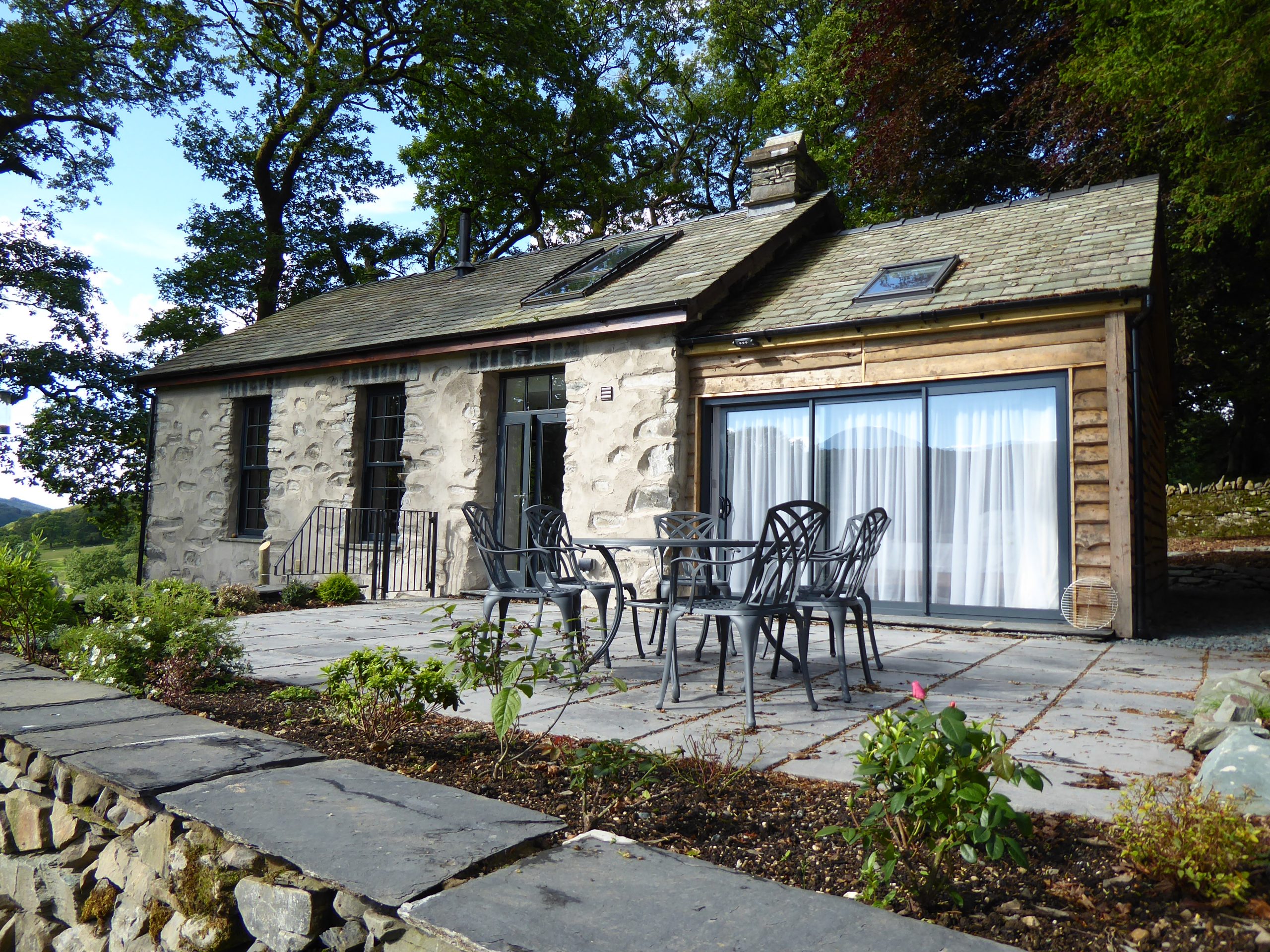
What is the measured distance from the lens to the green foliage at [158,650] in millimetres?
3686

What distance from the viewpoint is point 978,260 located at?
7.46 metres

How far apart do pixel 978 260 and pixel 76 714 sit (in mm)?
7494

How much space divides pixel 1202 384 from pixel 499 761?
58.2ft

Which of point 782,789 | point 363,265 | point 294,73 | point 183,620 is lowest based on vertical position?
point 782,789

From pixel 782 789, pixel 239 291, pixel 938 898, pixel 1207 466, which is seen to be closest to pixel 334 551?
pixel 782 789

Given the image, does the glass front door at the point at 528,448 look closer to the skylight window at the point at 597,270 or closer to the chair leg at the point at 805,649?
the skylight window at the point at 597,270

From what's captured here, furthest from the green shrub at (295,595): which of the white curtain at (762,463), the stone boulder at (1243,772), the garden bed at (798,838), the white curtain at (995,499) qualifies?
the stone boulder at (1243,772)

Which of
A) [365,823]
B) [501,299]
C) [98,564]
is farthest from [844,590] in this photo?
[98,564]

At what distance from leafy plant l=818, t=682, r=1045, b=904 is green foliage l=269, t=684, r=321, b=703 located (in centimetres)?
258

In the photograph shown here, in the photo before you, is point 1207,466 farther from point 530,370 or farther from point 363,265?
point 363,265

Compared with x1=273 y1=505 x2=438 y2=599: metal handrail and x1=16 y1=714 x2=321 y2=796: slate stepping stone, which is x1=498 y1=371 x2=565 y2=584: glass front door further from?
x1=16 y1=714 x2=321 y2=796: slate stepping stone

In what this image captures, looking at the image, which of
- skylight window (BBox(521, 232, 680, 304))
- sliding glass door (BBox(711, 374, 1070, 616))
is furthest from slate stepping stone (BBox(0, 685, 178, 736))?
skylight window (BBox(521, 232, 680, 304))

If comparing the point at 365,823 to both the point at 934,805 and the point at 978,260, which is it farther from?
the point at 978,260

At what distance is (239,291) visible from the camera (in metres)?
19.0
